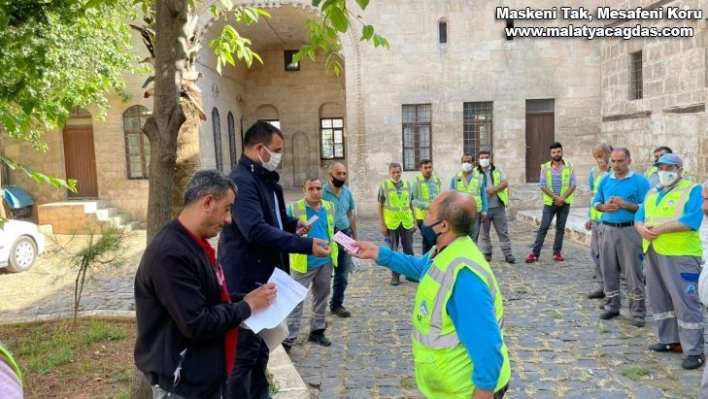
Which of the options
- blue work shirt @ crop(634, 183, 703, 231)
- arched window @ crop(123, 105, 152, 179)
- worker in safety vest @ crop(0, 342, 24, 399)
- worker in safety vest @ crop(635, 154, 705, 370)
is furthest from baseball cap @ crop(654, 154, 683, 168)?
arched window @ crop(123, 105, 152, 179)

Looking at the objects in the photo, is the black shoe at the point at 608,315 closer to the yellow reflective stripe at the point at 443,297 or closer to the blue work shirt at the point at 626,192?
the blue work shirt at the point at 626,192

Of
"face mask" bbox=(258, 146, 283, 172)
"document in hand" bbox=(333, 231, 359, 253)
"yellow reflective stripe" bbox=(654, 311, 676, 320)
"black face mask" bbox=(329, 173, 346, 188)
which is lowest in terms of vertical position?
"yellow reflective stripe" bbox=(654, 311, 676, 320)

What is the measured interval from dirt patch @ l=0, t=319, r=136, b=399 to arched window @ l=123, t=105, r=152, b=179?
10.2 m

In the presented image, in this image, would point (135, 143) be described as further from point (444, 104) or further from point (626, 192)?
point (626, 192)

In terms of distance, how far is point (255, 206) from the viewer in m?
3.66

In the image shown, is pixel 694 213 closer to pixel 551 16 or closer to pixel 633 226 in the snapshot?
pixel 633 226

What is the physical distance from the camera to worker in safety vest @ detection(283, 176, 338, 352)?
5626 millimetres

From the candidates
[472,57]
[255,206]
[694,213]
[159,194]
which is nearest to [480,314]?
[255,206]

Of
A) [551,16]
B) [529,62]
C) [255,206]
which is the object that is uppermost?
[551,16]

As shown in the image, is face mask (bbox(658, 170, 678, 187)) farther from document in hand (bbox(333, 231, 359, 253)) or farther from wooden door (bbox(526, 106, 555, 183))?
wooden door (bbox(526, 106, 555, 183))

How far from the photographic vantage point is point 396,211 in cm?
822

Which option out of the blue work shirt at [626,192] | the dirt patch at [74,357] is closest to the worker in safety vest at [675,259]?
the blue work shirt at [626,192]

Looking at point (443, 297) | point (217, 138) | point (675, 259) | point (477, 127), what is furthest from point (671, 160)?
point (217, 138)

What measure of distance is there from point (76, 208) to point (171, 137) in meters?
12.6
